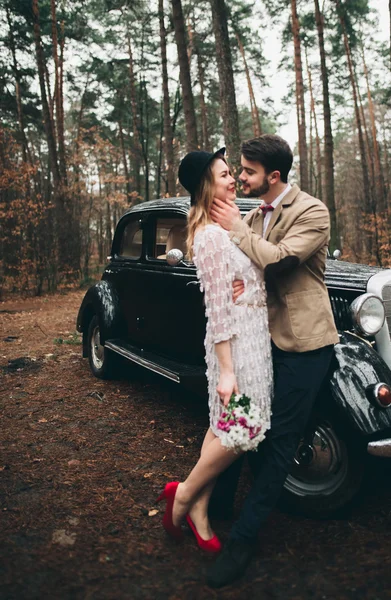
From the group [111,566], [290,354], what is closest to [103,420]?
[111,566]

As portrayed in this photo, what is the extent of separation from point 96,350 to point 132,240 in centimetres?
151

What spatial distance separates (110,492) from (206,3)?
18733 millimetres

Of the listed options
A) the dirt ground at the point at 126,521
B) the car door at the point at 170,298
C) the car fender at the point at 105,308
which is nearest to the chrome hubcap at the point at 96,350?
the car fender at the point at 105,308

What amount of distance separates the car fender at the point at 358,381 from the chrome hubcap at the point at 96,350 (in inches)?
145

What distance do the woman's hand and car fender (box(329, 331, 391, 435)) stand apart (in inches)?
28.5

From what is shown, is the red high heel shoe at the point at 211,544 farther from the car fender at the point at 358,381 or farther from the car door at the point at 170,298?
the car door at the point at 170,298

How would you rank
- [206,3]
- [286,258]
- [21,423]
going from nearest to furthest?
1. [286,258]
2. [21,423]
3. [206,3]

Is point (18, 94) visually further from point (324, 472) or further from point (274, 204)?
point (324, 472)

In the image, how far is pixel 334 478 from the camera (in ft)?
9.61

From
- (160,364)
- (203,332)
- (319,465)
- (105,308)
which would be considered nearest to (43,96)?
(105,308)

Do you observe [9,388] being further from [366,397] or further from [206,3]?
[206,3]

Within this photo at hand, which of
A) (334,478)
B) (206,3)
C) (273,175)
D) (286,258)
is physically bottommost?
(334,478)

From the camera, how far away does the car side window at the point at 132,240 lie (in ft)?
17.9

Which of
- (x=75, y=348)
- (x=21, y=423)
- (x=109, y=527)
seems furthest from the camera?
(x=75, y=348)
